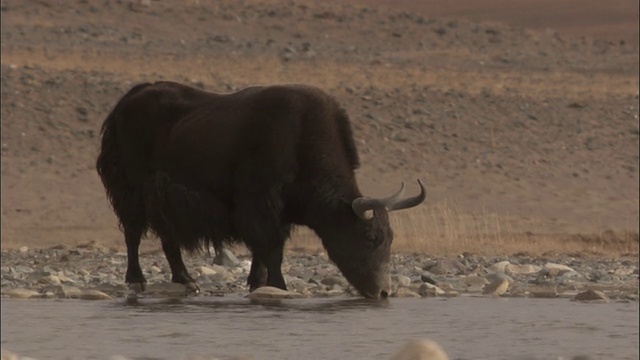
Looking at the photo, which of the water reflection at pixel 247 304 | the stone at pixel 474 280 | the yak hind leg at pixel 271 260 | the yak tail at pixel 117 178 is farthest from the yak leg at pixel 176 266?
the stone at pixel 474 280

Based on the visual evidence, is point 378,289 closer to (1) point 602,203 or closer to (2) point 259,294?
(2) point 259,294

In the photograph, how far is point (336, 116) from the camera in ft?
42.4

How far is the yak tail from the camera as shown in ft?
45.4

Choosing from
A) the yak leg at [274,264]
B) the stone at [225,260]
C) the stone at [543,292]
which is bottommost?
the stone at [225,260]

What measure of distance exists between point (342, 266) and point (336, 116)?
115 centimetres

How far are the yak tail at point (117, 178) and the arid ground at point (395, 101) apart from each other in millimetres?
4994

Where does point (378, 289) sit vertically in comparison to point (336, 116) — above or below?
below

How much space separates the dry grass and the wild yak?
16.3 ft

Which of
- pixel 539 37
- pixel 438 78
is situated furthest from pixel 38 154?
pixel 539 37

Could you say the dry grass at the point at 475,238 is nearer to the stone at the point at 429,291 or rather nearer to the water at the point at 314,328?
the stone at the point at 429,291

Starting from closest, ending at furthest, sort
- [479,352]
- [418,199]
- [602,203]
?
1. [479,352]
2. [418,199]
3. [602,203]

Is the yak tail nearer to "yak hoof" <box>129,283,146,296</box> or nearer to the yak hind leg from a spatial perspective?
"yak hoof" <box>129,283,146,296</box>

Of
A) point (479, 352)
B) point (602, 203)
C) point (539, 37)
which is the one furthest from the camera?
point (539, 37)

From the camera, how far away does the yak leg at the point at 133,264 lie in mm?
13758
